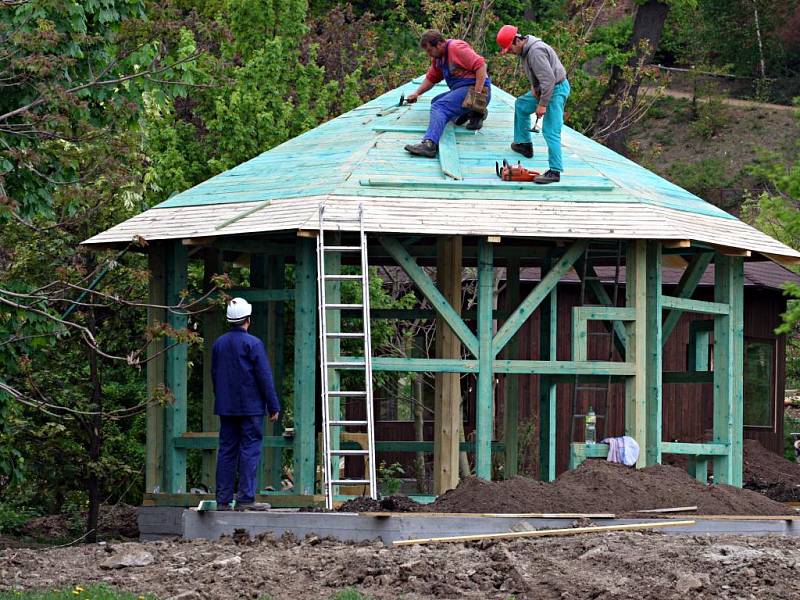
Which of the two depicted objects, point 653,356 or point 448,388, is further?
point 448,388

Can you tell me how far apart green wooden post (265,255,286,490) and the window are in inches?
467

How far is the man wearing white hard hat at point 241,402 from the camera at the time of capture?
12500mm

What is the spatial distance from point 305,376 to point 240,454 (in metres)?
2.00

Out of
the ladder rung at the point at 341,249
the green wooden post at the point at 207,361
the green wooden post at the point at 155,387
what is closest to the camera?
the ladder rung at the point at 341,249

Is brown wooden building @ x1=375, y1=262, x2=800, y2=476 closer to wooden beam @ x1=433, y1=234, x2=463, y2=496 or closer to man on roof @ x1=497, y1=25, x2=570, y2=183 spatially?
wooden beam @ x1=433, y1=234, x2=463, y2=496

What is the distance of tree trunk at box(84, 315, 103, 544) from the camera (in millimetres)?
17016

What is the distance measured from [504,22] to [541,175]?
26.7 m

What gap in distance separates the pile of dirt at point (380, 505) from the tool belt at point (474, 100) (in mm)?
4780

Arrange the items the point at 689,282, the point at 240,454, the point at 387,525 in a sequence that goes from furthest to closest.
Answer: the point at 689,282 → the point at 240,454 → the point at 387,525

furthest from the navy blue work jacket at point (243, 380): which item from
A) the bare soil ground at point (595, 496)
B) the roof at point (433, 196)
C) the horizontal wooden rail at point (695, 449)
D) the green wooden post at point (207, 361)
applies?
the horizontal wooden rail at point (695, 449)

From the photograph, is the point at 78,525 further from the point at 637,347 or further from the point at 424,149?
the point at 637,347

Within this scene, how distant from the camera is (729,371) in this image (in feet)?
51.4

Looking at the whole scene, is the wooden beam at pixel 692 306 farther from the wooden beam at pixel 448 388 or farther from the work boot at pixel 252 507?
the work boot at pixel 252 507

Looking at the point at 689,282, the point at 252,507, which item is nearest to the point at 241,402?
the point at 252,507
